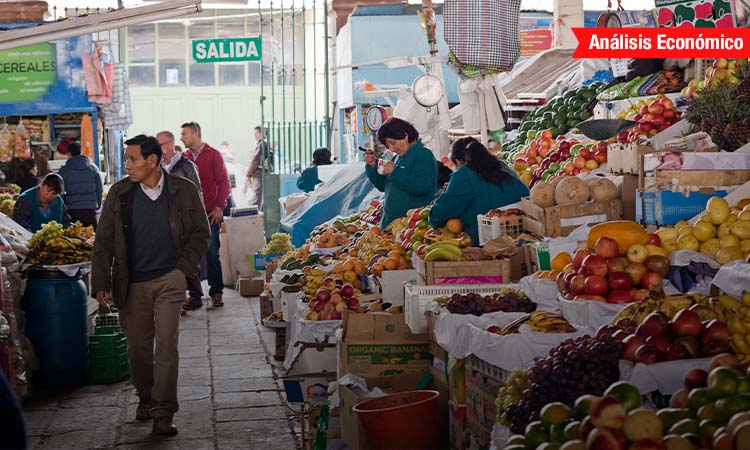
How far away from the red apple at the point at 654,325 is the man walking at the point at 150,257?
3.55 metres

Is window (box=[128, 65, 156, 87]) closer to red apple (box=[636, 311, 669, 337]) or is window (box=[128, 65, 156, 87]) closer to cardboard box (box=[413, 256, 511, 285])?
cardboard box (box=[413, 256, 511, 285])

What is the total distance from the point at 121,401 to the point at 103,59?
471 inches

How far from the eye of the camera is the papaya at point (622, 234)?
17.1ft

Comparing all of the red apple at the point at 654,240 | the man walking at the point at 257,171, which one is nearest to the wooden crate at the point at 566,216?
the red apple at the point at 654,240

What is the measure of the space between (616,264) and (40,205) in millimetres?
7269

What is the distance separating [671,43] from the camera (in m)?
8.36

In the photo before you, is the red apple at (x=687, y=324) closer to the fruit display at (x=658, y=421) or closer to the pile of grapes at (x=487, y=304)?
the fruit display at (x=658, y=421)

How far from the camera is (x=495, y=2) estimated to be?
1009 centimetres

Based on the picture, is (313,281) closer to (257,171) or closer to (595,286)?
(595,286)

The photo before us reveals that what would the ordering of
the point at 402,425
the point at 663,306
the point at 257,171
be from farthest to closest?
the point at 257,171 < the point at 402,425 < the point at 663,306

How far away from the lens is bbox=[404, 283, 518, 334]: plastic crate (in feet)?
18.2

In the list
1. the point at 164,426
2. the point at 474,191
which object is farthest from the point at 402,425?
the point at 474,191

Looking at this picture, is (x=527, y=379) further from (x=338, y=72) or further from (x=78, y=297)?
(x=338, y=72)

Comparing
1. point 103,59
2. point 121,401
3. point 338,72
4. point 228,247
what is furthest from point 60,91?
point 121,401
